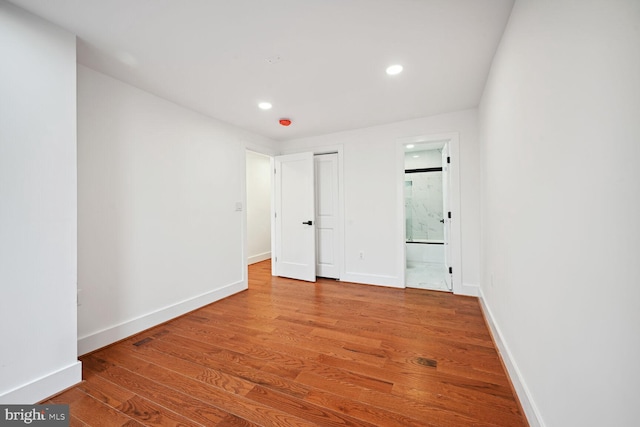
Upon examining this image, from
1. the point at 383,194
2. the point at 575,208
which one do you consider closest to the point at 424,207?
the point at 383,194

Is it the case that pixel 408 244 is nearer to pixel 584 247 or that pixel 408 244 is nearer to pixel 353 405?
pixel 353 405

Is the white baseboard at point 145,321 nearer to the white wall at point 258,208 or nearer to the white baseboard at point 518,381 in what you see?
the white wall at point 258,208

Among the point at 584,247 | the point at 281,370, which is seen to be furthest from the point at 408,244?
the point at 584,247

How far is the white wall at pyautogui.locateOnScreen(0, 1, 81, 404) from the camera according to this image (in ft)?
4.91

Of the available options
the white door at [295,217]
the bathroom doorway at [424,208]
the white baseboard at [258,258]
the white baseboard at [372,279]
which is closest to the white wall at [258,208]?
the white baseboard at [258,258]

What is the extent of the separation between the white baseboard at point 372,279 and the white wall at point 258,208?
243cm

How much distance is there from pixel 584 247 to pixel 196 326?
9.71 feet

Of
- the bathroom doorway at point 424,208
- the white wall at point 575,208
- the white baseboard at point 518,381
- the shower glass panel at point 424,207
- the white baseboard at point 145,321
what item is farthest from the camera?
the shower glass panel at point 424,207

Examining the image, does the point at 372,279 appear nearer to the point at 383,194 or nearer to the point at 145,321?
the point at 383,194

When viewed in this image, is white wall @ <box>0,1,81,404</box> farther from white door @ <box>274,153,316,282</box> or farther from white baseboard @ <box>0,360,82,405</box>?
white door @ <box>274,153,316,282</box>

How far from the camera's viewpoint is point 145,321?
8.33ft

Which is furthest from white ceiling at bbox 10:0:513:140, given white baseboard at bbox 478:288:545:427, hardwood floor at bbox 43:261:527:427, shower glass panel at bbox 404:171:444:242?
shower glass panel at bbox 404:171:444:242

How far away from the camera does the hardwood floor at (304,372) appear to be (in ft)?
4.80

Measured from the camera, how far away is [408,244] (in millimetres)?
5844
